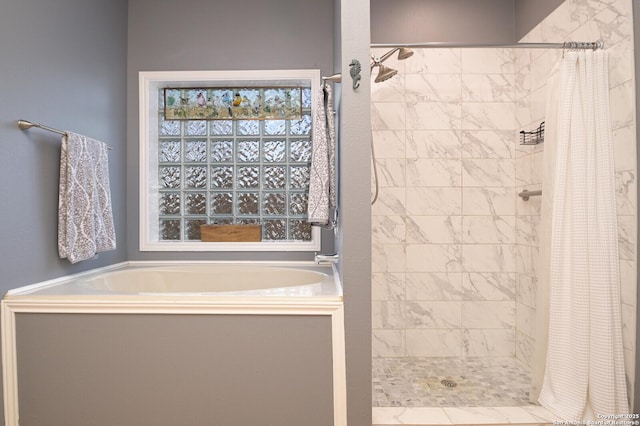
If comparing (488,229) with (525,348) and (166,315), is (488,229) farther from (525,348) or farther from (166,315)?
(166,315)

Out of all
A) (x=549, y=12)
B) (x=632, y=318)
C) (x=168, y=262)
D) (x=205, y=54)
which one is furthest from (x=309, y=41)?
(x=632, y=318)

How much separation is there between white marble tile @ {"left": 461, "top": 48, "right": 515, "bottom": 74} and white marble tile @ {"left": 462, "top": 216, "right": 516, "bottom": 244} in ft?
3.36

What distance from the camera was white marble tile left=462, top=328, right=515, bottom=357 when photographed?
2594mm

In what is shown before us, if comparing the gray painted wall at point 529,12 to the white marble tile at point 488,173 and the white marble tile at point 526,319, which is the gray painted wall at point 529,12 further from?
the white marble tile at point 526,319


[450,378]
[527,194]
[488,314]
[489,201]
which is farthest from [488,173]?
[450,378]

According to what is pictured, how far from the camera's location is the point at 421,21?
261 centimetres

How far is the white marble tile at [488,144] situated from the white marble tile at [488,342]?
4.04 ft

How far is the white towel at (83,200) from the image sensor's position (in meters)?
1.91

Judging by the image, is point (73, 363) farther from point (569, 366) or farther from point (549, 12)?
point (549, 12)

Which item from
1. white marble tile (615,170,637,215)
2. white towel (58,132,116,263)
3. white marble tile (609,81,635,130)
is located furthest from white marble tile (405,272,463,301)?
Result: white towel (58,132,116,263)

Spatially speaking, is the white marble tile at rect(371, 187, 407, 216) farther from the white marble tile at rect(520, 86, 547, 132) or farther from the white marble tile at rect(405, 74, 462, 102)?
the white marble tile at rect(520, 86, 547, 132)

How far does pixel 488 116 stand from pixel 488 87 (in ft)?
0.67

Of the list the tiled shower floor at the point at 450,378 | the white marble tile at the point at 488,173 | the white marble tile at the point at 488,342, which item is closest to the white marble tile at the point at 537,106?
the white marble tile at the point at 488,173

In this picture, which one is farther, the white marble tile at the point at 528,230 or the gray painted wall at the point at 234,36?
the gray painted wall at the point at 234,36
